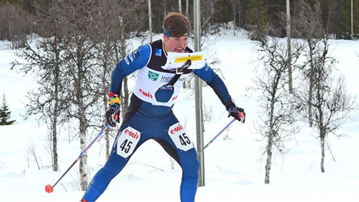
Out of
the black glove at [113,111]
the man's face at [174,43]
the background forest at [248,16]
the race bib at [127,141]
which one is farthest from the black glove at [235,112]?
the background forest at [248,16]

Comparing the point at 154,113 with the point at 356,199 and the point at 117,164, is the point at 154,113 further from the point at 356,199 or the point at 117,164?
the point at 356,199

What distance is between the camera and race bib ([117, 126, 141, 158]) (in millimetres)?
3602

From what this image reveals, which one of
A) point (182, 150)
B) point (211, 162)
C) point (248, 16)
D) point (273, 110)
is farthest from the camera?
point (248, 16)

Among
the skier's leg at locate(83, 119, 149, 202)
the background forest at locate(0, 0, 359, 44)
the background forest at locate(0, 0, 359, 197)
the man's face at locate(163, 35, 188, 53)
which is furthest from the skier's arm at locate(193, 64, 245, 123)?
the background forest at locate(0, 0, 359, 44)

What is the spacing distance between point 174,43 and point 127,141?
0.91m

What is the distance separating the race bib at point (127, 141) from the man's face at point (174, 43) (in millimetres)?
756

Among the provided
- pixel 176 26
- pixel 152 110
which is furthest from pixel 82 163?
pixel 176 26

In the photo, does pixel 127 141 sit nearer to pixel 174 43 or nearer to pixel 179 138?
pixel 179 138

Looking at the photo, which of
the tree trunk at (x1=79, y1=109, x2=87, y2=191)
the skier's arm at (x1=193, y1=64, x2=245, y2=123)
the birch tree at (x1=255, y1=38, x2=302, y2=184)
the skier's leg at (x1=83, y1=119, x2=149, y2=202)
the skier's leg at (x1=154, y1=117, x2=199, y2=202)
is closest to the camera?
the skier's leg at (x1=83, y1=119, x2=149, y2=202)

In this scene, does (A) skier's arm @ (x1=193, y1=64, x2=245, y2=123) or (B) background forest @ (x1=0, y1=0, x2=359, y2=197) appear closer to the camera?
(A) skier's arm @ (x1=193, y1=64, x2=245, y2=123)

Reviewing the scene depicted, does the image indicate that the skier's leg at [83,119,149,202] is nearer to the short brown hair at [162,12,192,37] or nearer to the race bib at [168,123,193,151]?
the race bib at [168,123,193,151]

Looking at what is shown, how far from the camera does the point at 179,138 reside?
12.3 feet

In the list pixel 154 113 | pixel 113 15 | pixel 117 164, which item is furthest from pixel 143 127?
pixel 113 15

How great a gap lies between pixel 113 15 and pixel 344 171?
458 inches
